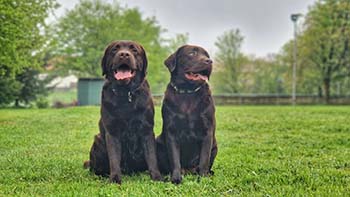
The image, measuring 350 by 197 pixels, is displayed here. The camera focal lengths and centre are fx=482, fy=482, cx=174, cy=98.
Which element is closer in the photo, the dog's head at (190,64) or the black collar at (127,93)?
the black collar at (127,93)

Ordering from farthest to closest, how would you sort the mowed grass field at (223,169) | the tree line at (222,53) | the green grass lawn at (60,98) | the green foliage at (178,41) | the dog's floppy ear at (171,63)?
1. the green foliage at (178,41)
2. the tree line at (222,53)
3. the green grass lawn at (60,98)
4. the dog's floppy ear at (171,63)
5. the mowed grass field at (223,169)

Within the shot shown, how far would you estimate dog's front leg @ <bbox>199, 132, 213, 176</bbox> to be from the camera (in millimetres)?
5457

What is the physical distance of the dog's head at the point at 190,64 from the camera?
5.52 m

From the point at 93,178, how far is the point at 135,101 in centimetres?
101

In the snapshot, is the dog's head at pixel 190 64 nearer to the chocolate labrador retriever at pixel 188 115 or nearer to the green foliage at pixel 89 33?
the chocolate labrador retriever at pixel 188 115

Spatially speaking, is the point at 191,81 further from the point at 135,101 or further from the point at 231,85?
the point at 231,85

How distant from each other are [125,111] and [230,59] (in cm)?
5073

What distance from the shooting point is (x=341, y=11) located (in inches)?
1823

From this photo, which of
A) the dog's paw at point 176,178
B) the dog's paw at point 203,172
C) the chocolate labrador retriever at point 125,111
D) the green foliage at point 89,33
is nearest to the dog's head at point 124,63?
the chocolate labrador retriever at point 125,111


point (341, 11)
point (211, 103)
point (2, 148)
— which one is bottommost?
point (2, 148)

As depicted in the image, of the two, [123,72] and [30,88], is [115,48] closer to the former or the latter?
[123,72]

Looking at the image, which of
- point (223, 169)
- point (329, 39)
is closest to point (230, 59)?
point (329, 39)

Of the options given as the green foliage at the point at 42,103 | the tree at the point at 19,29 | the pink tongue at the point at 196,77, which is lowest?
the green foliage at the point at 42,103

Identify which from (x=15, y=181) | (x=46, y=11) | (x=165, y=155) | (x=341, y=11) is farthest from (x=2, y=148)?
(x=341, y=11)
